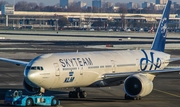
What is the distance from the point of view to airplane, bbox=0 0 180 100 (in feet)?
151

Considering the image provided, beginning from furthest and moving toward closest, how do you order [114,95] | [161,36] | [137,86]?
[161,36] → [114,95] → [137,86]

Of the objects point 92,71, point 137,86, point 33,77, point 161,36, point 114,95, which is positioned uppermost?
point 161,36

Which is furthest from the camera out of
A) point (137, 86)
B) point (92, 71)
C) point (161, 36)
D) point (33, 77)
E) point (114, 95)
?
point (161, 36)

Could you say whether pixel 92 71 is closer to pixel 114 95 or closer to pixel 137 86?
pixel 137 86

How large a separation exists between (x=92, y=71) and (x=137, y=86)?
409 centimetres

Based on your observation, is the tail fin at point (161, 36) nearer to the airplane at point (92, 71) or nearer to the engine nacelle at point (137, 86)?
the airplane at point (92, 71)

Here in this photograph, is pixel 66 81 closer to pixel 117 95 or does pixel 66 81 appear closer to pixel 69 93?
pixel 69 93

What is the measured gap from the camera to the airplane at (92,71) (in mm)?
45969

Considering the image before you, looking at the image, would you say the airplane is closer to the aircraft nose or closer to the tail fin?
the aircraft nose

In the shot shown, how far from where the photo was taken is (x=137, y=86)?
4888cm

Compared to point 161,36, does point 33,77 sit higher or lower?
lower

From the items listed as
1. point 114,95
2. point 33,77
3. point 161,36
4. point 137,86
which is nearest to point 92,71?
point 137,86

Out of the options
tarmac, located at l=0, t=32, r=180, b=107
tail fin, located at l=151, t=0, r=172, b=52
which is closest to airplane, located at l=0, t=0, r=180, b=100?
tarmac, located at l=0, t=32, r=180, b=107

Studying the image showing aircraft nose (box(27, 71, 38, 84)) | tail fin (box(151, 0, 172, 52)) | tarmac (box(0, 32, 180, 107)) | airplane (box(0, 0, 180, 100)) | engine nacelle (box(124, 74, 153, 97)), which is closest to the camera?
aircraft nose (box(27, 71, 38, 84))
